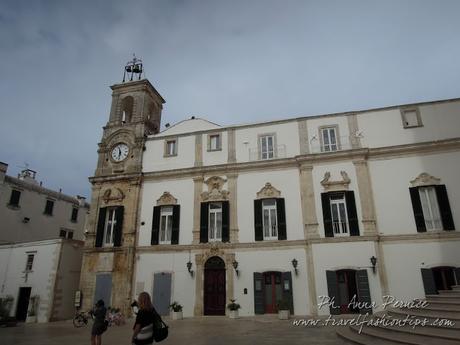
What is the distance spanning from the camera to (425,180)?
18453 mm

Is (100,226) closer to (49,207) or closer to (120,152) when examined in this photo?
(120,152)

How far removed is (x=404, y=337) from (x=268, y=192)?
11.9m

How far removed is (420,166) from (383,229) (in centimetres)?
416

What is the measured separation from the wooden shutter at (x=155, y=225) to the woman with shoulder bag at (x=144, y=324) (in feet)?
51.0

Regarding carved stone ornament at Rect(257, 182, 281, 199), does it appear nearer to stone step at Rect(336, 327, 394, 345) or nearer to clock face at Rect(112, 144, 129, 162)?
stone step at Rect(336, 327, 394, 345)

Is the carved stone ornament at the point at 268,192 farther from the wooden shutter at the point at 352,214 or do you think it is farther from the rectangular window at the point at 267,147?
the wooden shutter at the point at 352,214

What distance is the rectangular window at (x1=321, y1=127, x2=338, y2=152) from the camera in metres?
20.8

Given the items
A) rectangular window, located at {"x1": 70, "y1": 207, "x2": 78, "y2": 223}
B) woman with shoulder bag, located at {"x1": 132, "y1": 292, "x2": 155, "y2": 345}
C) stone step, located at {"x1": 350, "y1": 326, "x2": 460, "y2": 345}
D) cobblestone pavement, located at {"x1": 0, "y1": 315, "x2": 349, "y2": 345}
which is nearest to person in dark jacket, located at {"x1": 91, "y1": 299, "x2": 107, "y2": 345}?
cobblestone pavement, located at {"x1": 0, "y1": 315, "x2": 349, "y2": 345}

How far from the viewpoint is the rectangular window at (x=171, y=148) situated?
77.7 ft


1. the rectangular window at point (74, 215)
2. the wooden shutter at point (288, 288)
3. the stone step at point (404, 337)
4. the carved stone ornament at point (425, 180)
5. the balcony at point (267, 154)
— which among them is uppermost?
the balcony at point (267, 154)

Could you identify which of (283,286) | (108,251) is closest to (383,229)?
(283,286)

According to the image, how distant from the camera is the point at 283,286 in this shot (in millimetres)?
18594

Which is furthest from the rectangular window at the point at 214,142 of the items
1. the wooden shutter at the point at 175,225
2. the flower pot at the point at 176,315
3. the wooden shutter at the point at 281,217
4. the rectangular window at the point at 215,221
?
the flower pot at the point at 176,315

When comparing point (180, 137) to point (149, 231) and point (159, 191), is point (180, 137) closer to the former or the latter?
point (159, 191)
